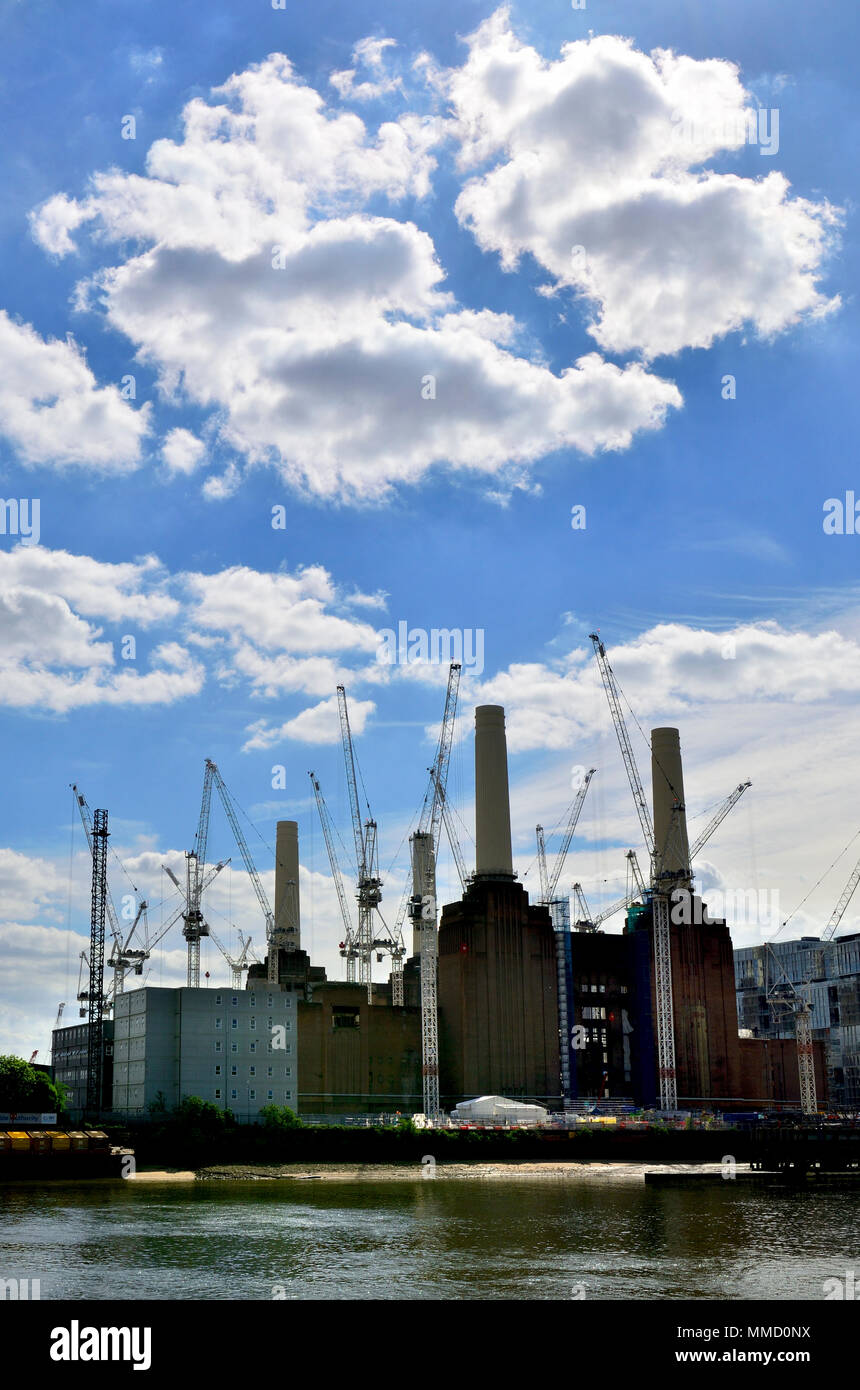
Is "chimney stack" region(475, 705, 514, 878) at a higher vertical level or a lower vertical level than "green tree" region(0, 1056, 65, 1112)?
higher

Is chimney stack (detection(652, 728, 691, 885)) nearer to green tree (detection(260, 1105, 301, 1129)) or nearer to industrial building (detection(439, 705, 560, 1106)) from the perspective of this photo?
industrial building (detection(439, 705, 560, 1106))

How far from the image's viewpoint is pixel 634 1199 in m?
88.4

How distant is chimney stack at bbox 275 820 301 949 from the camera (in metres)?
194

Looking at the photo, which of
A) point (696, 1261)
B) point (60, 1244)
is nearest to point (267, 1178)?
point (60, 1244)

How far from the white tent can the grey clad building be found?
1801 centimetres

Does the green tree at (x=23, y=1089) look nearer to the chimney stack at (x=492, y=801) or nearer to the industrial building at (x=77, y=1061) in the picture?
the industrial building at (x=77, y=1061)

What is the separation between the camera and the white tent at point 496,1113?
136000 mm

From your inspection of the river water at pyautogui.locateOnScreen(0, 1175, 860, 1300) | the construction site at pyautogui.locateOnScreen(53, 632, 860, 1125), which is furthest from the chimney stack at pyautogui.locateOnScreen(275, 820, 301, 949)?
the river water at pyautogui.locateOnScreen(0, 1175, 860, 1300)

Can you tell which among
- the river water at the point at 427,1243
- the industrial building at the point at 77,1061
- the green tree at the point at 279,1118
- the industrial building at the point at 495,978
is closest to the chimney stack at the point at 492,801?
the industrial building at the point at 495,978

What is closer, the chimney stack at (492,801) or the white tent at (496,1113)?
the white tent at (496,1113)

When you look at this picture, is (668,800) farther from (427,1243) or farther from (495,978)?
(427,1243)

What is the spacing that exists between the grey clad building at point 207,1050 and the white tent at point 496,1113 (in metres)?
18.0
